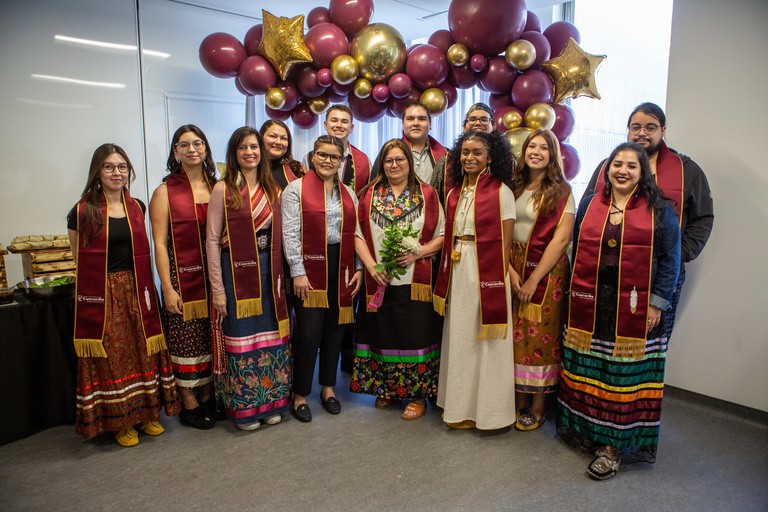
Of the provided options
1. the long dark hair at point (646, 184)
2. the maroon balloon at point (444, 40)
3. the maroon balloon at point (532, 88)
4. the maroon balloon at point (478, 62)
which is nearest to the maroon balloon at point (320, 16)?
the maroon balloon at point (444, 40)

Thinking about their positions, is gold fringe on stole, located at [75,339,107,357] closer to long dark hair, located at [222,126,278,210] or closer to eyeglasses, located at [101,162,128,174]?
eyeglasses, located at [101,162,128,174]

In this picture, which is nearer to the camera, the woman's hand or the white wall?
the woman's hand

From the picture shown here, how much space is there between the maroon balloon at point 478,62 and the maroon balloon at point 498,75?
0.15 ft

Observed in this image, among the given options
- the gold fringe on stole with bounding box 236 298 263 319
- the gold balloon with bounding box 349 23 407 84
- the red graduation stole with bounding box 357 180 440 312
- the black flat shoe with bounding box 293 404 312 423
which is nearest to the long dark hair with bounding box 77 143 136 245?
the gold fringe on stole with bounding box 236 298 263 319

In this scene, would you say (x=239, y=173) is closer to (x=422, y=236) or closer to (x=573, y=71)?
(x=422, y=236)

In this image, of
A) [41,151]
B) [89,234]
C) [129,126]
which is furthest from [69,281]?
[129,126]

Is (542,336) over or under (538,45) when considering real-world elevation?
under

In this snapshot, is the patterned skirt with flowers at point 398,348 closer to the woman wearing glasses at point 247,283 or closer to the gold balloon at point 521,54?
the woman wearing glasses at point 247,283

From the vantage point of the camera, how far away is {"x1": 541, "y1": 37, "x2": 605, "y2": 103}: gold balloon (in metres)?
3.42

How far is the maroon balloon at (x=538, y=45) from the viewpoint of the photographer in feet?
11.5

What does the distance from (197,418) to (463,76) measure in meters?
2.86

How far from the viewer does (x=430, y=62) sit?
351cm

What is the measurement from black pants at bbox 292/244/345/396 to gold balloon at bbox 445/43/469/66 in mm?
1713

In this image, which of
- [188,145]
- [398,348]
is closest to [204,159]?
[188,145]
